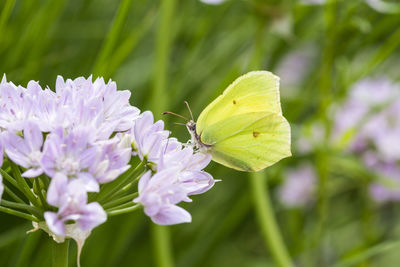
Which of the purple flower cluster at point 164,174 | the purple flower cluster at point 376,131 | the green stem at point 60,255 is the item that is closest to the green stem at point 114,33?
the purple flower cluster at point 164,174

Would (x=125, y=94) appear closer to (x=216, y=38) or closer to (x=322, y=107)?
(x=322, y=107)

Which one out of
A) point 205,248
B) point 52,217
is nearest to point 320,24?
point 205,248

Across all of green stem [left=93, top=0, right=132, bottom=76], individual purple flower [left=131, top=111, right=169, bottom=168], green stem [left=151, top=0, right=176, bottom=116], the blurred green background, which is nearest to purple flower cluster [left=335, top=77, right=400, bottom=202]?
the blurred green background

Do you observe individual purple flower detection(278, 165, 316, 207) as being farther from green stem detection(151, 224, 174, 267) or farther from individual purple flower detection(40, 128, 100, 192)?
individual purple flower detection(40, 128, 100, 192)

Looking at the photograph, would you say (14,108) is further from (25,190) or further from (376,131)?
(376,131)

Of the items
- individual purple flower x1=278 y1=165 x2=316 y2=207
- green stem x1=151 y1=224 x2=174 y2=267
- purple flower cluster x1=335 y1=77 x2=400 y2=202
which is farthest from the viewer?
individual purple flower x1=278 y1=165 x2=316 y2=207
